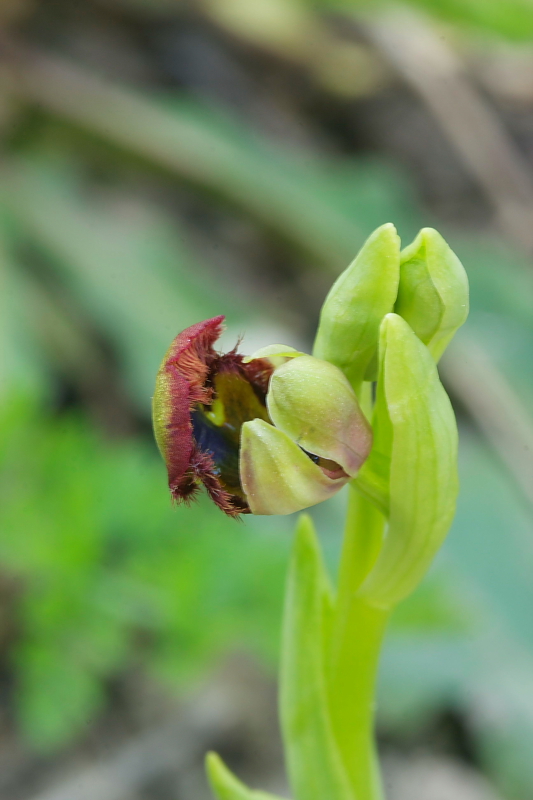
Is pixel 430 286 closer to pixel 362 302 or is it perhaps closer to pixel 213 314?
pixel 362 302

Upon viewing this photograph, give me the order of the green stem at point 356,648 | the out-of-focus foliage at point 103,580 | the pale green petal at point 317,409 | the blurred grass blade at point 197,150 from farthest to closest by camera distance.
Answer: the blurred grass blade at point 197,150
the out-of-focus foliage at point 103,580
the green stem at point 356,648
the pale green petal at point 317,409

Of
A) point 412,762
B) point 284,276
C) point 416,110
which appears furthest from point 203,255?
point 412,762

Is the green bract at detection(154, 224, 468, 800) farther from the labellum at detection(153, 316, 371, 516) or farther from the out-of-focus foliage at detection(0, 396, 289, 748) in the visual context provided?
the out-of-focus foliage at detection(0, 396, 289, 748)

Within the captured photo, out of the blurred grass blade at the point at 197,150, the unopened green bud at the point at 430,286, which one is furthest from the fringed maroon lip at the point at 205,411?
the blurred grass blade at the point at 197,150

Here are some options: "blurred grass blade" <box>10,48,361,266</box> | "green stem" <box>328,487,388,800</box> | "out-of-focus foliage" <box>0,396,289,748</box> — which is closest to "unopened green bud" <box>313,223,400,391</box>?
"green stem" <box>328,487,388,800</box>

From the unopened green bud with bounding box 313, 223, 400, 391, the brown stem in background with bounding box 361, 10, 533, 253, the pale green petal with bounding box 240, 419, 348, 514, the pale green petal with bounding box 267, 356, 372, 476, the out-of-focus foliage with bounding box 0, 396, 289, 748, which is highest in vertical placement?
the brown stem in background with bounding box 361, 10, 533, 253

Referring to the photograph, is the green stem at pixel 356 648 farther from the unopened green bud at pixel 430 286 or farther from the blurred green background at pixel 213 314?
the blurred green background at pixel 213 314

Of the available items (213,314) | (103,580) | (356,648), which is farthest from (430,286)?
(213,314)

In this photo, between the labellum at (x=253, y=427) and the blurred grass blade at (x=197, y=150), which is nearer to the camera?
the labellum at (x=253, y=427)
